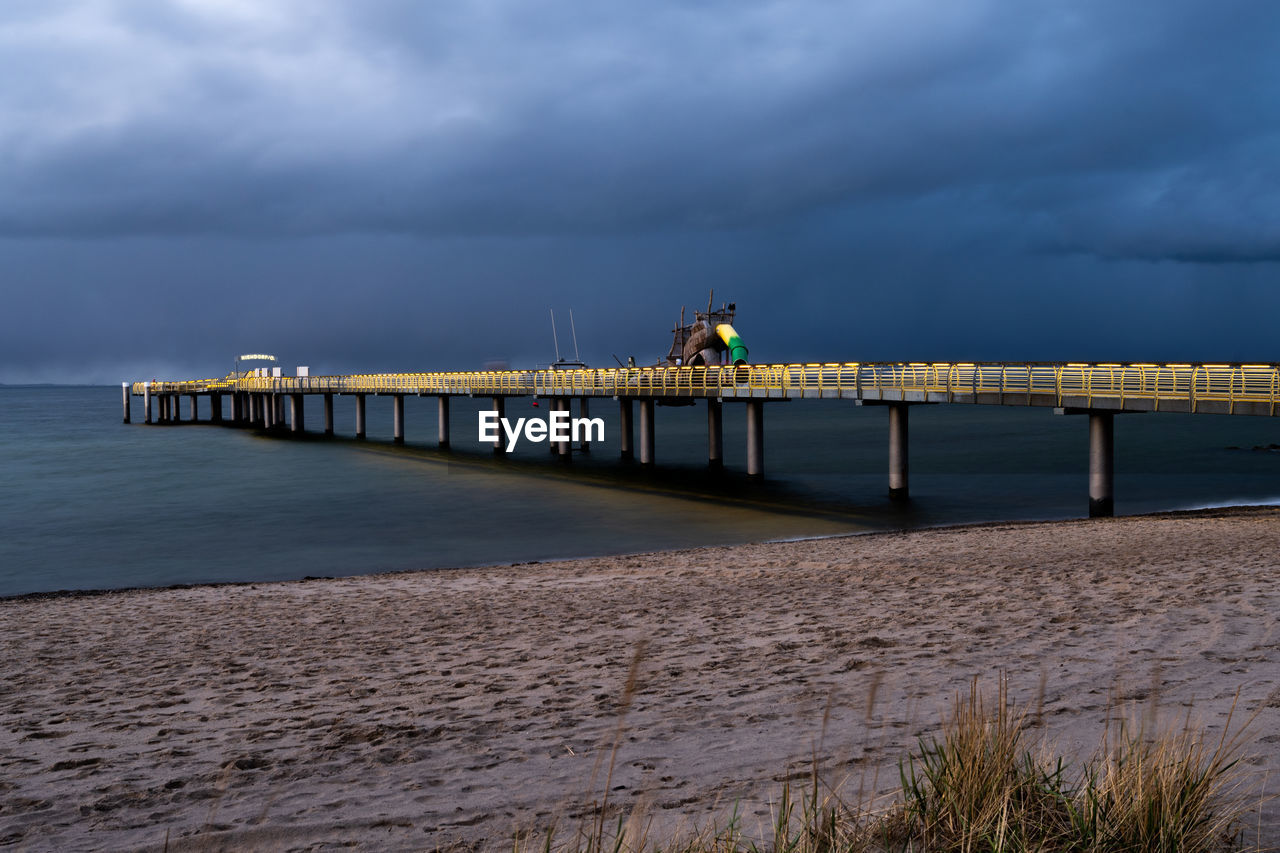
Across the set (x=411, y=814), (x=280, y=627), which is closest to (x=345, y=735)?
(x=411, y=814)

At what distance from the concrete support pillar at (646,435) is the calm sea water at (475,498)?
3.95 feet

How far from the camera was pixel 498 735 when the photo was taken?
6508 millimetres

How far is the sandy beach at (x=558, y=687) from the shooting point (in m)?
5.22

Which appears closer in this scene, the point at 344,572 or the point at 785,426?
the point at 344,572

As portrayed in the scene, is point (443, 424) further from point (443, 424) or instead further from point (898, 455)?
point (898, 455)

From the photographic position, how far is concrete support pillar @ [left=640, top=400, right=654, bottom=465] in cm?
4491

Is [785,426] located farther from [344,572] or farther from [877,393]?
[344,572]

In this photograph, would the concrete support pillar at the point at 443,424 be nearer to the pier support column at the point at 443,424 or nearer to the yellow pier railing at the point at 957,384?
the pier support column at the point at 443,424

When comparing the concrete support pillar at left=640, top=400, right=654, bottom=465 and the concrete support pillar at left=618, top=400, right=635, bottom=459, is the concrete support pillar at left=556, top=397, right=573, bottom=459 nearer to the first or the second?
the concrete support pillar at left=618, top=400, right=635, bottom=459

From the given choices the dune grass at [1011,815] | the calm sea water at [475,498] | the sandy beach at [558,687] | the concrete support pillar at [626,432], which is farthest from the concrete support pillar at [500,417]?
the dune grass at [1011,815]

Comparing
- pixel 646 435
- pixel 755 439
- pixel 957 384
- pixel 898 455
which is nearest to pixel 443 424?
pixel 646 435

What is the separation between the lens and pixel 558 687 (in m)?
7.84

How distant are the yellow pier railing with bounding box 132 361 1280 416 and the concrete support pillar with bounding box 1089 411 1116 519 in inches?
33.6

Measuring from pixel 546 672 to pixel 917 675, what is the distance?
10.6ft
